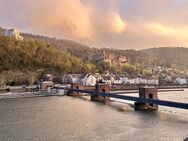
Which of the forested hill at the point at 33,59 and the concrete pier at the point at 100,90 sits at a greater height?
the forested hill at the point at 33,59

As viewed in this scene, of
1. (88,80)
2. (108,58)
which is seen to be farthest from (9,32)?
(88,80)

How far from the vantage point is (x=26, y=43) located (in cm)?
13400

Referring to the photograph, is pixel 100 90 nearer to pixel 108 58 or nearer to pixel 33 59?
pixel 33 59

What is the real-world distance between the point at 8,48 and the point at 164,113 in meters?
96.1

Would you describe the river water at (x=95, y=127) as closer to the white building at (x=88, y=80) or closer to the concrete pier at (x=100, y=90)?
the concrete pier at (x=100, y=90)

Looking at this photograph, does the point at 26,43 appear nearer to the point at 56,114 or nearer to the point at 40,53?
the point at 40,53

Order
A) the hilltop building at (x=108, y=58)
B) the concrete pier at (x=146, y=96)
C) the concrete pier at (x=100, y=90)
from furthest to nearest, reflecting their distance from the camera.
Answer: the hilltop building at (x=108, y=58) → the concrete pier at (x=100, y=90) → the concrete pier at (x=146, y=96)

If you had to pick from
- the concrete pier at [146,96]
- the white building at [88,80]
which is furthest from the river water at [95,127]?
the white building at [88,80]

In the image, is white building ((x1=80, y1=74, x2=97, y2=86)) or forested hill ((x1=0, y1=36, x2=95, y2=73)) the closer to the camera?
white building ((x1=80, y1=74, x2=97, y2=86))

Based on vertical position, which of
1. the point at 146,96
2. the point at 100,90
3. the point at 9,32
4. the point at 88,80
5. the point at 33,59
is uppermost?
the point at 9,32

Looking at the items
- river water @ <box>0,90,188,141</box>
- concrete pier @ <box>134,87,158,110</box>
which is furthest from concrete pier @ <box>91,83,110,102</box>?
river water @ <box>0,90,188,141</box>

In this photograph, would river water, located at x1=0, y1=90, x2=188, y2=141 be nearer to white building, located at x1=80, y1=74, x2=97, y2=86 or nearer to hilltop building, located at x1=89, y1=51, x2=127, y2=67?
white building, located at x1=80, y1=74, x2=97, y2=86

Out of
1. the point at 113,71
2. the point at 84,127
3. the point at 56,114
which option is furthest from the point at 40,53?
the point at 84,127

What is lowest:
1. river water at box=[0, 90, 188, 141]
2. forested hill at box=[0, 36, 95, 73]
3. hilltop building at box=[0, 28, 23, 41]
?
river water at box=[0, 90, 188, 141]
